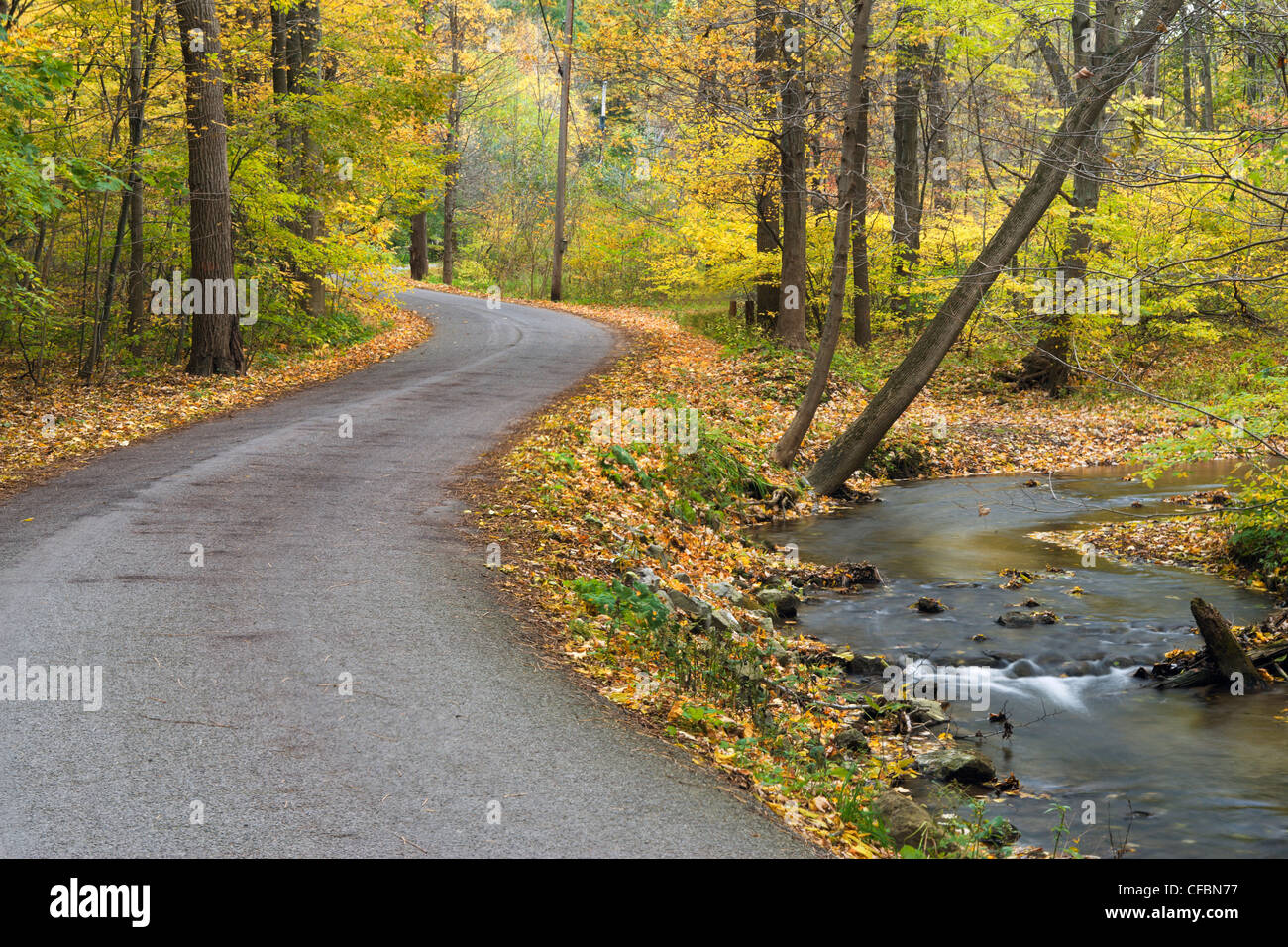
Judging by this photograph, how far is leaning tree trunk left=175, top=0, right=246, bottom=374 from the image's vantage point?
1728cm

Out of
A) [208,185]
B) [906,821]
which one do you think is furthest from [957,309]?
[208,185]

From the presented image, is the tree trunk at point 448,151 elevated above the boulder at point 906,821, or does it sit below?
above

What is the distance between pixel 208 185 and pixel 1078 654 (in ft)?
53.0

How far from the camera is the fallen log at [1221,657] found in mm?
8375

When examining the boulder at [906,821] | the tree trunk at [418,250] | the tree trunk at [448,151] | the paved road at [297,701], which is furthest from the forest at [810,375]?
the tree trunk at [418,250]

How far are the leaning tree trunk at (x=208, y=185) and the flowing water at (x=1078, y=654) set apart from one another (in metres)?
11.1

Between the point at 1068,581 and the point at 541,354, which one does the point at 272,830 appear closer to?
the point at 1068,581

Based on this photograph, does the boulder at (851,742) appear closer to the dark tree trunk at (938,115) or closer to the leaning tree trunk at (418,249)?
the dark tree trunk at (938,115)

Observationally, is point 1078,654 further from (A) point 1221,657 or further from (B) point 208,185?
(B) point 208,185

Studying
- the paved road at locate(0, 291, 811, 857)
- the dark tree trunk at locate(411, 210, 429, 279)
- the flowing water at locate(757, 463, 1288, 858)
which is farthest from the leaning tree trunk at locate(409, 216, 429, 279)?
the paved road at locate(0, 291, 811, 857)

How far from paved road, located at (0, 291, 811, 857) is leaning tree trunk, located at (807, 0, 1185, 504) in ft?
23.1
